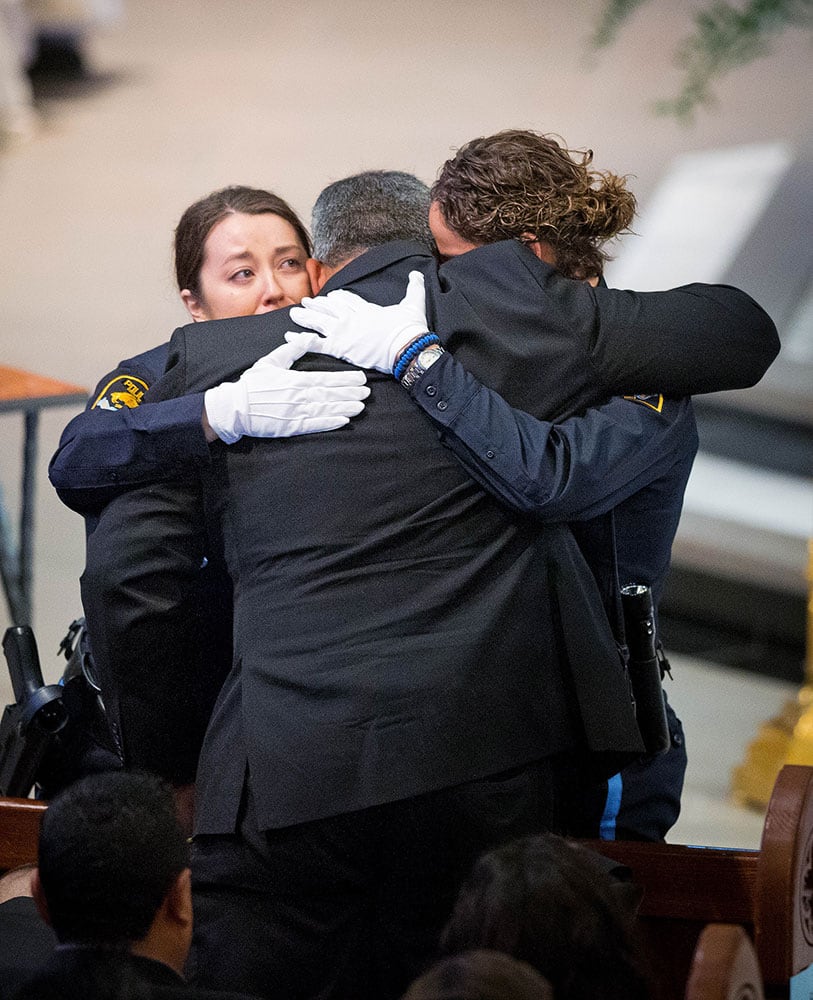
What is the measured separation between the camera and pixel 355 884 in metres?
1.49

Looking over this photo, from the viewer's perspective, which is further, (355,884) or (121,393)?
(121,393)

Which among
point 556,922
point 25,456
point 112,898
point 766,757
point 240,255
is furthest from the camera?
point 766,757

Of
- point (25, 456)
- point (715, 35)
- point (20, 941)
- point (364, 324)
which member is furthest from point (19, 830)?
point (715, 35)

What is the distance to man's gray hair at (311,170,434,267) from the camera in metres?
1.78

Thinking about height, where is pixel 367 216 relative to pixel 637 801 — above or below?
above

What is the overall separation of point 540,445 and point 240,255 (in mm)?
802

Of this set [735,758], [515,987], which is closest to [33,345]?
[735,758]

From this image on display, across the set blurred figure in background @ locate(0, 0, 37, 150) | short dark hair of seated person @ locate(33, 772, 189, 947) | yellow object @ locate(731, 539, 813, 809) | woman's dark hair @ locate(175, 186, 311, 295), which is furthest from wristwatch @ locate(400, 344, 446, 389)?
blurred figure in background @ locate(0, 0, 37, 150)

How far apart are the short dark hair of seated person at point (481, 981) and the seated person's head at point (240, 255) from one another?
1.35m

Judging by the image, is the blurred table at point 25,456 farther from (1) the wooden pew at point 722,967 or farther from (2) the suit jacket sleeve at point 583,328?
(1) the wooden pew at point 722,967

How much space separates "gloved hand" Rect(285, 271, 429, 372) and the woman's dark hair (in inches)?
21.6

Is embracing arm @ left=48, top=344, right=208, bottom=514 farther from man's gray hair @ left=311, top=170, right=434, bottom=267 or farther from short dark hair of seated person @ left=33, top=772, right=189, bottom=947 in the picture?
short dark hair of seated person @ left=33, top=772, right=189, bottom=947

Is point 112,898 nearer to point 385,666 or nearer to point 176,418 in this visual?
point 385,666

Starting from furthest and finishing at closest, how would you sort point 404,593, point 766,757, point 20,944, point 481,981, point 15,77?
point 15,77 → point 766,757 → point 404,593 → point 20,944 → point 481,981
